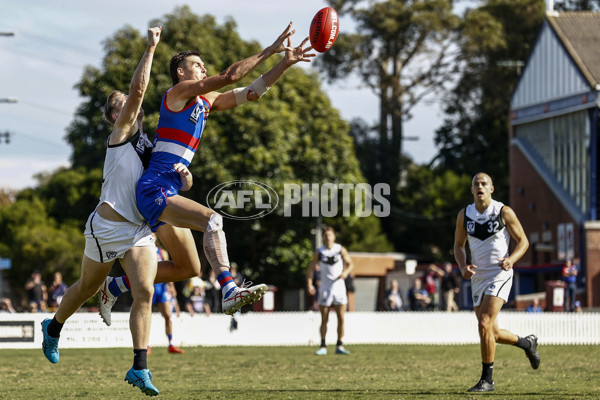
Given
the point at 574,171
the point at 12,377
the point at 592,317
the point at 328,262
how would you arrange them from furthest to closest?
the point at 574,171, the point at 592,317, the point at 328,262, the point at 12,377

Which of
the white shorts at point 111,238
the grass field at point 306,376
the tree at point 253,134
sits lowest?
the grass field at point 306,376

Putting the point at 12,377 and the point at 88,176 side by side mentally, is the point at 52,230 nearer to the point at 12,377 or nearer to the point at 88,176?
the point at 88,176

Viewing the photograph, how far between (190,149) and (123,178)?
629 mm

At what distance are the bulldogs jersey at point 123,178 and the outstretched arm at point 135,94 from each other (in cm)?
10

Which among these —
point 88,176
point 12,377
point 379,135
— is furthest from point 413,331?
point 379,135

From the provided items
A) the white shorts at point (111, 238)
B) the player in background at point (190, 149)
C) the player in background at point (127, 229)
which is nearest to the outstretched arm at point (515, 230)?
the player in background at point (190, 149)

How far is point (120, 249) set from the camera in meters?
8.65

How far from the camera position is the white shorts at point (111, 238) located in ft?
28.3

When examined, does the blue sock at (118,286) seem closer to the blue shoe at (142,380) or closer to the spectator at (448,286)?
the blue shoe at (142,380)

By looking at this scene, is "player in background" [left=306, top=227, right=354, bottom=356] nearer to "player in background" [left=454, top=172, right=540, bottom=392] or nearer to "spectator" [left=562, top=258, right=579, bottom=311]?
"player in background" [left=454, top=172, right=540, bottom=392]

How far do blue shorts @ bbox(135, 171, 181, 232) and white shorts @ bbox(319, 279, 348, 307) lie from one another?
9.85 m

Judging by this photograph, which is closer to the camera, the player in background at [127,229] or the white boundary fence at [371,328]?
the player in background at [127,229]

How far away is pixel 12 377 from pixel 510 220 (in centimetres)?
648

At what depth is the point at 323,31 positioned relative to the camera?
30.1 feet
